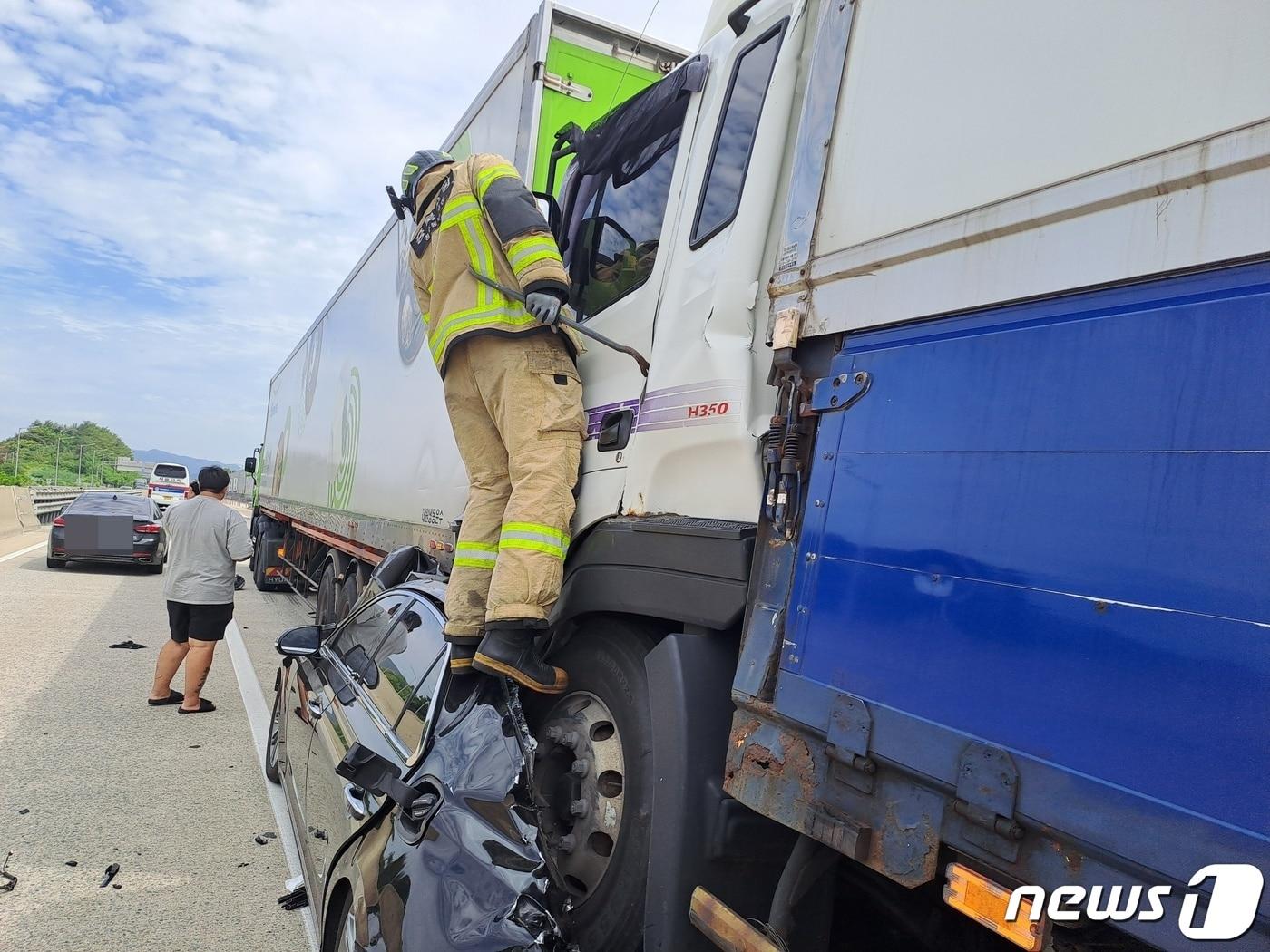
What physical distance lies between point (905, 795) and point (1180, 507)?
0.68 meters

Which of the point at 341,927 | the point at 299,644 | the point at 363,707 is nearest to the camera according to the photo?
the point at 341,927

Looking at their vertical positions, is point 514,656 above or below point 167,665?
above

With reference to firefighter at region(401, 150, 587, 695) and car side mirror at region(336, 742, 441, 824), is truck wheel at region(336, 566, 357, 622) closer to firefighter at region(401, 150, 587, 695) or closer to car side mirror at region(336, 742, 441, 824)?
firefighter at region(401, 150, 587, 695)

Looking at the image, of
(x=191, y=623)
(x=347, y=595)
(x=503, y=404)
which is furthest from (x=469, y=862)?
(x=347, y=595)

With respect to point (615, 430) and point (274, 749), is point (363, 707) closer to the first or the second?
point (615, 430)

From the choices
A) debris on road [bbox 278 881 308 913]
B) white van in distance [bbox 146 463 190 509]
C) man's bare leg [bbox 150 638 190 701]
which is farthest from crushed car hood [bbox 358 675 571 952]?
white van in distance [bbox 146 463 190 509]

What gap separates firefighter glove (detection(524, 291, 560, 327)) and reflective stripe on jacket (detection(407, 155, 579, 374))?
0.03 meters

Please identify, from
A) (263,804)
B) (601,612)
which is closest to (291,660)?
(263,804)

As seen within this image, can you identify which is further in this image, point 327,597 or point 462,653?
point 327,597

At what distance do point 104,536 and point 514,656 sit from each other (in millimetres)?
14092

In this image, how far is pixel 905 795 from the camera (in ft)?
5.01

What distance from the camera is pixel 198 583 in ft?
21.0

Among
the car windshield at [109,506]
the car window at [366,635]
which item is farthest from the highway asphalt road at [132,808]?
the car windshield at [109,506]

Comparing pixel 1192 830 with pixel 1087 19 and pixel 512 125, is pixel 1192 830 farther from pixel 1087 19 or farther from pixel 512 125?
pixel 512 125
